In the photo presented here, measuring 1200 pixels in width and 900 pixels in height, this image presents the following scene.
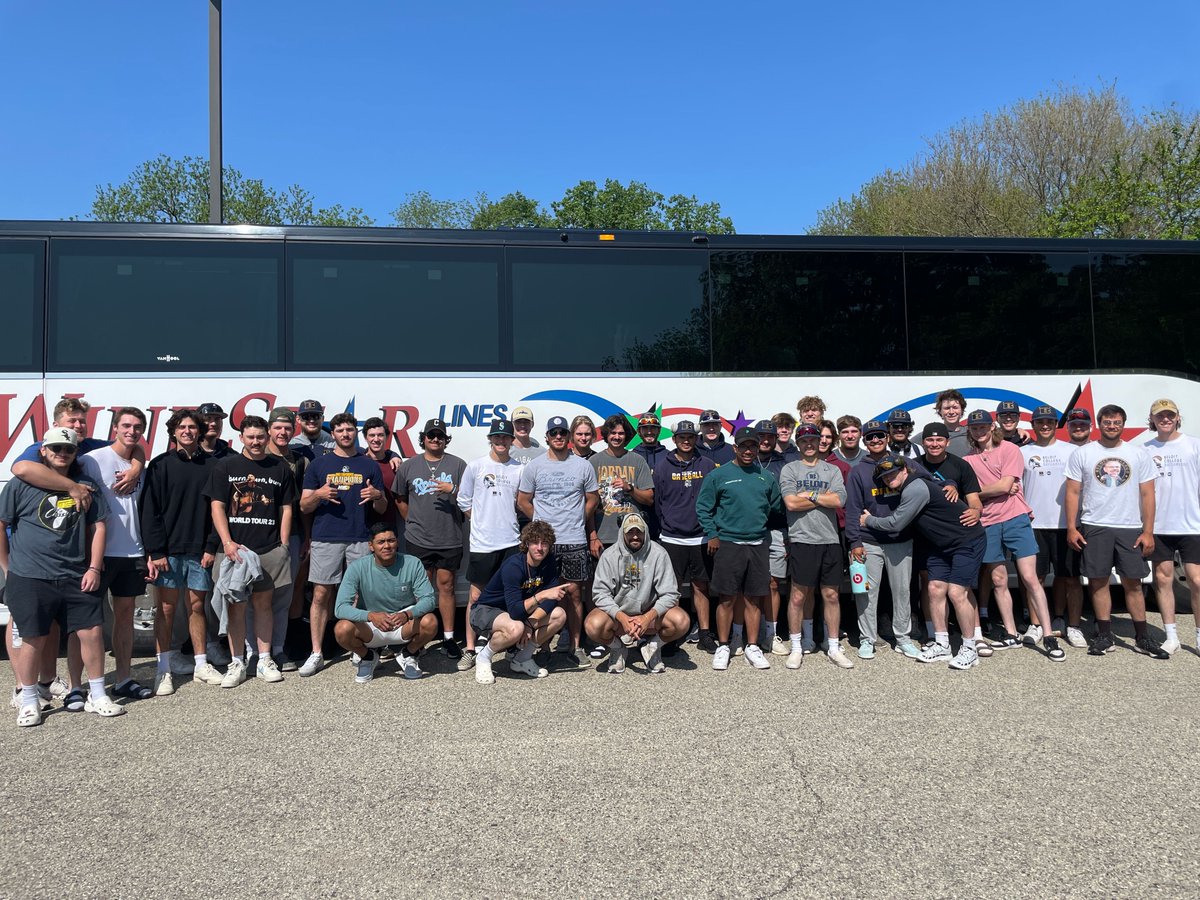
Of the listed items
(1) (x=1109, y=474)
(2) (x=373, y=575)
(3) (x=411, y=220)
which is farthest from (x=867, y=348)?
(3) (x=411, y=220)

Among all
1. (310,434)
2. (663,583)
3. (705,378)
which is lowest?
(663,583)

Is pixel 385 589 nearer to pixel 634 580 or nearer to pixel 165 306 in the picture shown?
pixel 634 580

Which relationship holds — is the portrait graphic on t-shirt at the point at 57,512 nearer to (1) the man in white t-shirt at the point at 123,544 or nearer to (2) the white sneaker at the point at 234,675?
(1) the man in white t-shirt at the point at 123,544

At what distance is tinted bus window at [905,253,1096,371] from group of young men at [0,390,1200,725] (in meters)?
1.06

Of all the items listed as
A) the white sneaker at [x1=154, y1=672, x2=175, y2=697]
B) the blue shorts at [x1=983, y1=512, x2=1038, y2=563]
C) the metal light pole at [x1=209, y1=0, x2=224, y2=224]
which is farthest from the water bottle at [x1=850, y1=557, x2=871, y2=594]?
the metal light pole at [x1=209, y1=0, x2=224, y2=224]

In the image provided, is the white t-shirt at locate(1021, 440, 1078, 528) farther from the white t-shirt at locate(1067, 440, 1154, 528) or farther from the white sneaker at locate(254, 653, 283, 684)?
the white sneaker at locate(254, 653, 283, 684)

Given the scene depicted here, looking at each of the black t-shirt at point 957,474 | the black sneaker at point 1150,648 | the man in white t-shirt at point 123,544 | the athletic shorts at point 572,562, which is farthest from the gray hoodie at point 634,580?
the black sneaker at point 1150,648

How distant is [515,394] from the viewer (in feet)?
25.1

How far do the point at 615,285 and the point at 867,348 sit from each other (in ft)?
8.81

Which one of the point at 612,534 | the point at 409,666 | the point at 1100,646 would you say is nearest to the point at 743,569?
the point at 612,534

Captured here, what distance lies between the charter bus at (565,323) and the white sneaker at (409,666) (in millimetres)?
Answer: 1960

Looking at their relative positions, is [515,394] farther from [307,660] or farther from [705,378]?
[307,660]

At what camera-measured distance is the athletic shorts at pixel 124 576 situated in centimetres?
586

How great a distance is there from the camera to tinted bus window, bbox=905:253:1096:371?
8.26 m
